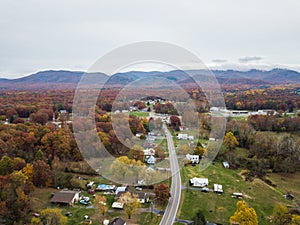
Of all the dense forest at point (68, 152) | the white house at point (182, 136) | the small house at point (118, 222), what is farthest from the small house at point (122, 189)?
the white house at point (182, 136)

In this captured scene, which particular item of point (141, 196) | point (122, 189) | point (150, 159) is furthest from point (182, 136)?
point (141, 196)

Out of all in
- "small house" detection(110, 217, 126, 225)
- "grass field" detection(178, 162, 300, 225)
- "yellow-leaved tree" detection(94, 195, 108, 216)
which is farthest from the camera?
"grass field" detection(178, 162, 300, 225)

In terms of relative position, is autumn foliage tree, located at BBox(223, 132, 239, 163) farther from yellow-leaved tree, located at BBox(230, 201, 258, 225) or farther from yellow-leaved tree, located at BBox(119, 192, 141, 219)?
yellow-leaved tree, located at BBox(119, 192, 141, 219)

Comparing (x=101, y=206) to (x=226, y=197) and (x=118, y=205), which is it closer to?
(x=118, y=205)

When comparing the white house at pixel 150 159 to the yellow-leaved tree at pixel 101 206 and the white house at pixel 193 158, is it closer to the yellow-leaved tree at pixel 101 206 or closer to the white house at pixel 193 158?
the white house at pixel 193 158

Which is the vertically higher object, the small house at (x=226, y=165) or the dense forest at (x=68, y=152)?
the dense forest at (x=68, y=152)

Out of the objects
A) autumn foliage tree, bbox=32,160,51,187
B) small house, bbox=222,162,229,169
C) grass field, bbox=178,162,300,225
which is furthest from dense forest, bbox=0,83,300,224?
grass field, bbox=178,162,300,225
